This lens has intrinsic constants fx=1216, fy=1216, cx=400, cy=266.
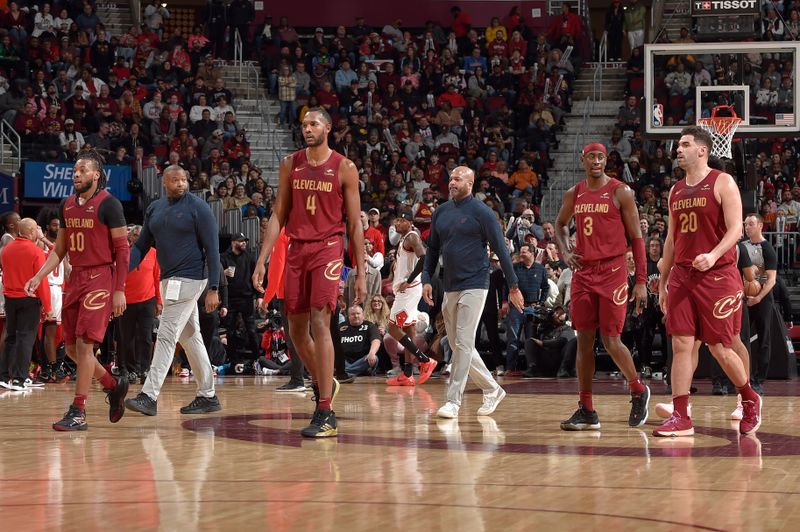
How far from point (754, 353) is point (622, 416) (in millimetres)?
3651

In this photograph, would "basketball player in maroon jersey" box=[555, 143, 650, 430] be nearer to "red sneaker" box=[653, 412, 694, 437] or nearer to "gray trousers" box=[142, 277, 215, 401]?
"red sneaker" box=[653, 412, 694, 437]

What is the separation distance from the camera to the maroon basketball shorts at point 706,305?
8461 mm

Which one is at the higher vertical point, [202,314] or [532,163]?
[532,163]

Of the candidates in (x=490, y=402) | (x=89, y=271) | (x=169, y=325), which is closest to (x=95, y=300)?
(x=89, y=271)

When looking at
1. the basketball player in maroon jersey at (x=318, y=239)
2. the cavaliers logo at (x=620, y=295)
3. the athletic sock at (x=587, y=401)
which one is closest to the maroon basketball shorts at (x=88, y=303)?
the basketball player in maroon jersey at (x=318, y=239)

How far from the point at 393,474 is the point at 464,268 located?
3772 mm

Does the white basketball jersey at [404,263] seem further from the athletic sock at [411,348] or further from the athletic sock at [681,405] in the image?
the athletic sock at [681,405]

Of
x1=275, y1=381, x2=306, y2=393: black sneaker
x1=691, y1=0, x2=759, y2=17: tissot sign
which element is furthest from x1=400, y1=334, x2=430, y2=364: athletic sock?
x1=691, y1=0, x2=759, y2=17: tissot sign

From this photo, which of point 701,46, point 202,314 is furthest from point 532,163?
point 202,314

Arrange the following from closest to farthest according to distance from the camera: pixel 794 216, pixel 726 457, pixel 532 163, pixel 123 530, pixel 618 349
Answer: pixel 123 530
pixel 726 457
pixel 618 349
pixel 794 216
pixel 532 163

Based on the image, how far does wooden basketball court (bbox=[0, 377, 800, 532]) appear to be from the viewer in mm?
5273

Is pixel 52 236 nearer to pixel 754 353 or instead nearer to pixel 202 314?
pixel 202 314

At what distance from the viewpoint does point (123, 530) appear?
16.4 ft

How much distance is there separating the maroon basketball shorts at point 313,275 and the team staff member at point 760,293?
5.21 m
